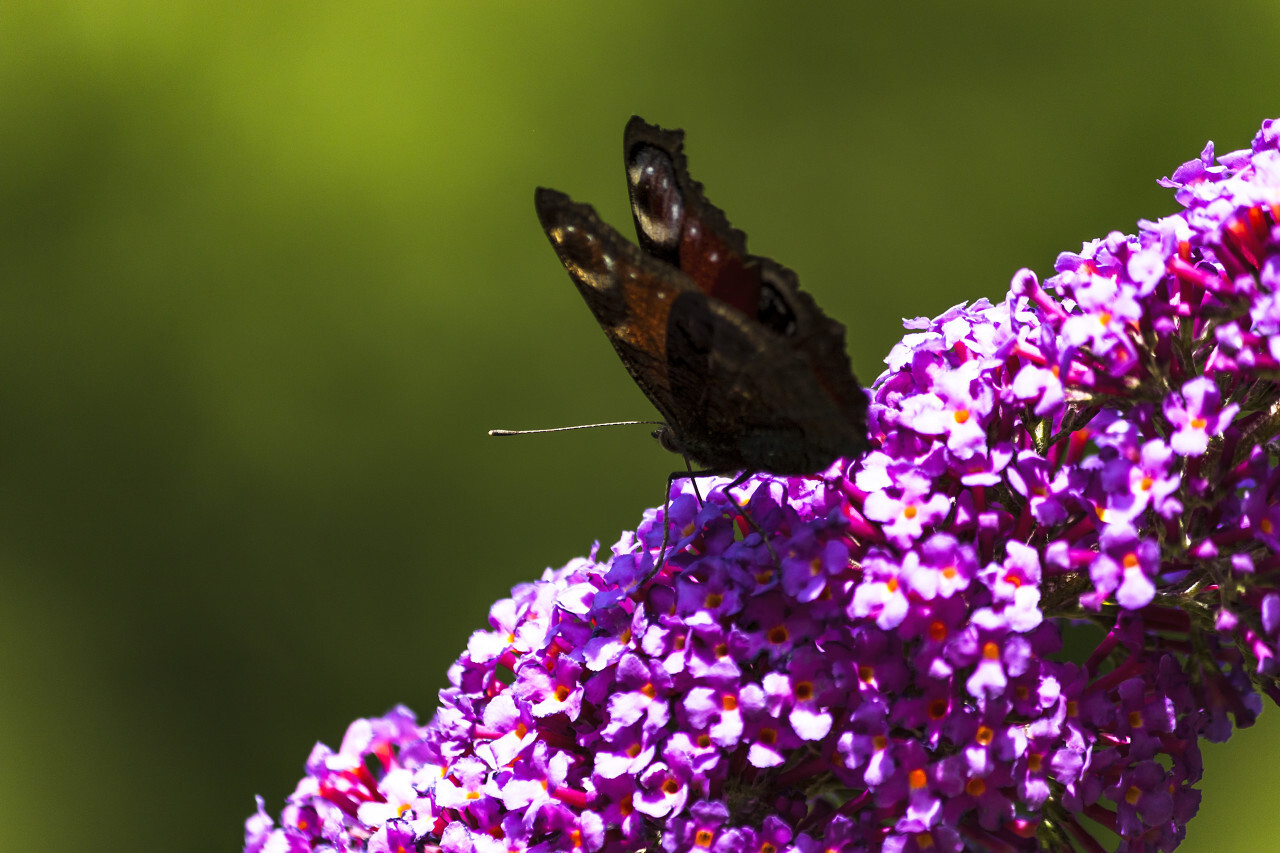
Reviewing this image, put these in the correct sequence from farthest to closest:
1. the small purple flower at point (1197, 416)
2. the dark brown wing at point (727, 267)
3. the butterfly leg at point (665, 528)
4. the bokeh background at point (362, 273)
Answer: the bokeh background at point (362, 273) → the butterfly leg at point (665, 528) → the dark brown wing at point (727, 267) → the small purple flower at point (1197, 416)

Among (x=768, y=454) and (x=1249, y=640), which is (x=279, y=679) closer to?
(x=768, y=454)

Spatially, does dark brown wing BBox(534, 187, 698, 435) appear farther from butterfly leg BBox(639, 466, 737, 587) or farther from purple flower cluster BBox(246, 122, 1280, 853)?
purple flower cluster BBox(246, 122, 1280, 853)

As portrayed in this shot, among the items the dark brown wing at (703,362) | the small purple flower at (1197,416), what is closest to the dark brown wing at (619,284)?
the dark brown wing at (703,362)

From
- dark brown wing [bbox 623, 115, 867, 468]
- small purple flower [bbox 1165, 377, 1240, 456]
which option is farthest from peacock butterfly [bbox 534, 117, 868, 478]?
small purple flower [bbox 1165, 377, 1240, 456]

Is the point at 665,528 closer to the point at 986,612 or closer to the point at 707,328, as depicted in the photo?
the point at 707,328

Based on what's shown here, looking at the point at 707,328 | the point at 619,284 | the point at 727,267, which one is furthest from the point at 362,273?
the point at 707,328

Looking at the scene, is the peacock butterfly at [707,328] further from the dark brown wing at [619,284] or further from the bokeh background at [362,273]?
the bokeh background at [362,273]
